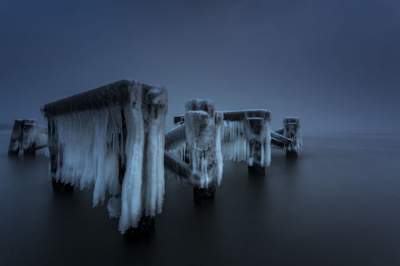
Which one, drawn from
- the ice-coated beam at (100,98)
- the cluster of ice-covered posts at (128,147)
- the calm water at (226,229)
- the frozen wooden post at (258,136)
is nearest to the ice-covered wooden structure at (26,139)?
the calm water at (226,229)

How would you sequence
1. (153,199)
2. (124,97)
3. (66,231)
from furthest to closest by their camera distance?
1. (66,231)
2. (153,199)
3. (124,97)

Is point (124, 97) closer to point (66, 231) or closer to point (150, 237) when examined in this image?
point (150, 237)

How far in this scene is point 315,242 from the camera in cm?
278

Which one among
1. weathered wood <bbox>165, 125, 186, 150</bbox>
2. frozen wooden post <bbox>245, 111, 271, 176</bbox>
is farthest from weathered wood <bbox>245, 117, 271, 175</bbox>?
weathered wood <bbox>165, 125, 186, 150</bbox>

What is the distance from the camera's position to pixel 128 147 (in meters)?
2.62

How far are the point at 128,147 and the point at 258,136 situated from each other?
15.7 feet

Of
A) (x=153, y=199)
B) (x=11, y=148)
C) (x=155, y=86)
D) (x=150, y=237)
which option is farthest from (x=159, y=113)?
(x=11, y=148)

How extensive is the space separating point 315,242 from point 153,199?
2255 mm

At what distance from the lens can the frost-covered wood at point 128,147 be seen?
255cm

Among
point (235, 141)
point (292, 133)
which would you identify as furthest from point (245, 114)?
point (292, 133)

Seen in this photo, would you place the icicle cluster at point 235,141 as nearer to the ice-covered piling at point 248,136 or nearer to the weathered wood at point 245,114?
the ice-covered piling at point 248,136

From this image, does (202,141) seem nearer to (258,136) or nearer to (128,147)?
(128,147)

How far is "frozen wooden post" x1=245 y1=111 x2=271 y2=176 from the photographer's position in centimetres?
647

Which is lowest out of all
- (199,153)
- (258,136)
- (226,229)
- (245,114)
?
(226,229)
